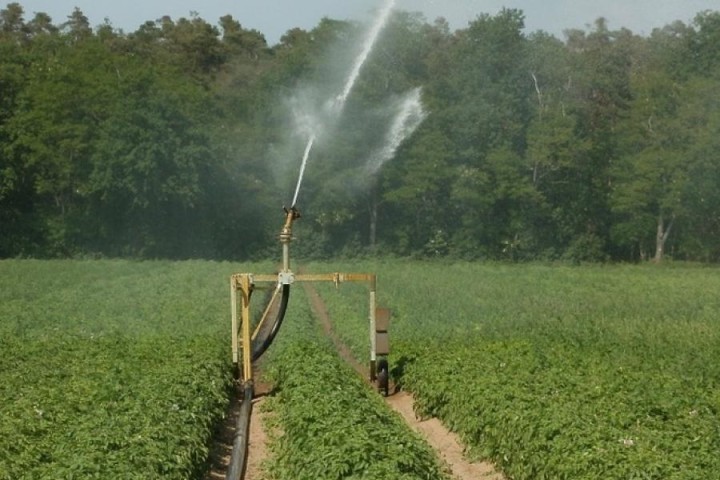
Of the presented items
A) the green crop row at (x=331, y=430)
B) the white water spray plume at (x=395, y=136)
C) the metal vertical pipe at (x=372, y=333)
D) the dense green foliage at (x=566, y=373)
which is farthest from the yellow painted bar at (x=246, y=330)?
the white water spray plume at (x=395, y=136)

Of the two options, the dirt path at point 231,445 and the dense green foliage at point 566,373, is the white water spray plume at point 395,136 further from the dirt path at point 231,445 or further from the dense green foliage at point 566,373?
the dirt path at point 231,445

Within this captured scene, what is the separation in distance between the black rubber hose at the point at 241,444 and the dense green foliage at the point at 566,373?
2.75m

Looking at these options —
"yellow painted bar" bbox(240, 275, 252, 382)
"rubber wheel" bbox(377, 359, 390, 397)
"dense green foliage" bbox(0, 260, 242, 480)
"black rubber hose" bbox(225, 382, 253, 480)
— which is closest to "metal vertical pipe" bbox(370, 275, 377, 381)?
"rubber wheel" bbox(377, 359, 390, 397)

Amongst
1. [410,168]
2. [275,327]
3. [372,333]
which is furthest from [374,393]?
[410,168]

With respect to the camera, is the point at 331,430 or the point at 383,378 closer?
the point at 331,430

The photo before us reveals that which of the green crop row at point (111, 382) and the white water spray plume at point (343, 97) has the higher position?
the white water spray plume at point (343, 97)

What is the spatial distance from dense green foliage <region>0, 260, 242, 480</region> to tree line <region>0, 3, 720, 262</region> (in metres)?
31.1

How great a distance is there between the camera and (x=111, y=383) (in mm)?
15766

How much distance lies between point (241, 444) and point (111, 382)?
226 cm

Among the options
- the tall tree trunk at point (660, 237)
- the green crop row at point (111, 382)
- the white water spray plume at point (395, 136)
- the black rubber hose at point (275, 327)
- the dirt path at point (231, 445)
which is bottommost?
the dirt path at point (231, 445)

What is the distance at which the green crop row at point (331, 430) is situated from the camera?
37.7 feet

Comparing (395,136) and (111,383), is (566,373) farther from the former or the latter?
(395,136)

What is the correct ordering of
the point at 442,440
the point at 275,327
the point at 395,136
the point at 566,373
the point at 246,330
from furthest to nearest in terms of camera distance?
1. the point at 395,136
2. the point at 275,327
3. the point at 246,330
4. the point at 566,373
5. the point at 442,440

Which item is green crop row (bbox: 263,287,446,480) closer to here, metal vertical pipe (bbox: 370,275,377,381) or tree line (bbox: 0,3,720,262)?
metal vertical pipe (bbox: 370,275,377,381)
